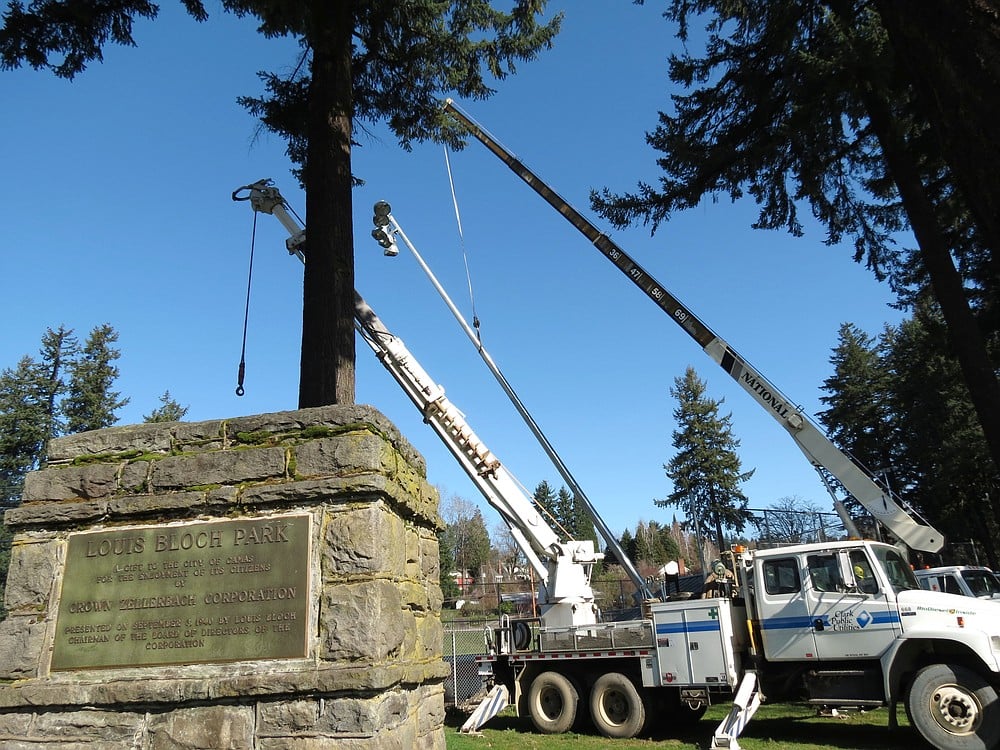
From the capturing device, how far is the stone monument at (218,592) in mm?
3428

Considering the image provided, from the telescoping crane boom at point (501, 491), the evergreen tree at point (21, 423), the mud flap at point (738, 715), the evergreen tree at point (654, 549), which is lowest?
the mud flap at point (738, 715)

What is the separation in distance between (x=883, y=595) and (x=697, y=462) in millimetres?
46739

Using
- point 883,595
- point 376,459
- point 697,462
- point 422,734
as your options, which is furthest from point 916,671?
point 697,462

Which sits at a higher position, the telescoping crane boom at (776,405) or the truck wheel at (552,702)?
the telescoping crane boom at (776,405)

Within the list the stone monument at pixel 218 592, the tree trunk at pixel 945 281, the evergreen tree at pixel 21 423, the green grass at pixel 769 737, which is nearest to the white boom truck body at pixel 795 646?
the green grass at pixel 769 737

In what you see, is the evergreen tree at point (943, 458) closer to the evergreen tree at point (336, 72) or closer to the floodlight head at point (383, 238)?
the floodlight head at point (383, 238)

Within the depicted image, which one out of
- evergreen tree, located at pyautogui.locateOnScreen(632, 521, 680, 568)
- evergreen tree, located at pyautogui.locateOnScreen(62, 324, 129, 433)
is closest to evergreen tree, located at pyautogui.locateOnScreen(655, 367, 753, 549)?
evergreen tree, located at pyautogui.locateOnScreen(632, 521, 680, 568)

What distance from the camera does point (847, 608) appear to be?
9508mm

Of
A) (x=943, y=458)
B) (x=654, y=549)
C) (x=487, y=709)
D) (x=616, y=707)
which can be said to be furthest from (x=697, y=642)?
(x=654, y=549)

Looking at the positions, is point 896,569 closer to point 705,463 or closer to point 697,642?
point 697,642

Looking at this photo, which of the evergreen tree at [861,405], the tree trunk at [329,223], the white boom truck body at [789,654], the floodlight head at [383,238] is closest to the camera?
the tree trunk at [329,223]

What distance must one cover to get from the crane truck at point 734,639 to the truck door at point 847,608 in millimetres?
14

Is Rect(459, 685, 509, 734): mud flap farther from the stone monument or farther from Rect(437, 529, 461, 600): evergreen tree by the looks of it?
Rect(437, 529, 461, 600): evergreen tree

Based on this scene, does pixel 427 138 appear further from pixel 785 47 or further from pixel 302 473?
pixel 302 473
